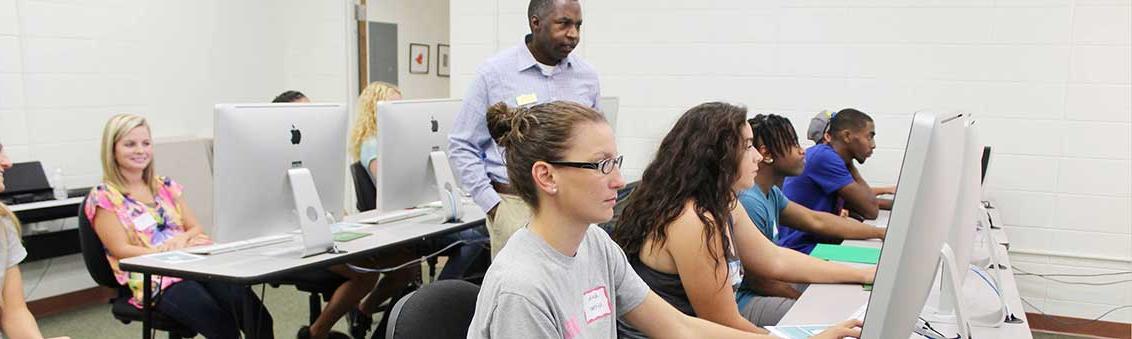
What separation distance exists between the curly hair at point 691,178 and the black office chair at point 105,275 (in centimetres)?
158

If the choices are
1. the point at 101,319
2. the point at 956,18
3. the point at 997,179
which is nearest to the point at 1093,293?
the point at 997,179

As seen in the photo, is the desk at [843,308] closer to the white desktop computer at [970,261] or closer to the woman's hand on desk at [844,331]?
the white desktop computer at [970,261]

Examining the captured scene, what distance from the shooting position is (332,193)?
8.92ft

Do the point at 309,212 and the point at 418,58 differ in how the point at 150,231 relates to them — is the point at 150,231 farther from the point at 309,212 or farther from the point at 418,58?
the point at 418,58

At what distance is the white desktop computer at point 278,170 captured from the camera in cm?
236

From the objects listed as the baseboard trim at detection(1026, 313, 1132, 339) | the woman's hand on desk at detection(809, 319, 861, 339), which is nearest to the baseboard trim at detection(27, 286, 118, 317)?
the woman's hand on desk at detection(809, 319, 861, 339)

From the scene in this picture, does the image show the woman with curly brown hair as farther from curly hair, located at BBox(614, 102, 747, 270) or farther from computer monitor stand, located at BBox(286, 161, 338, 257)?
computer monitor stand, located at BBox(286, 161, 338, 257)

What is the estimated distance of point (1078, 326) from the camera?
4066 millimetres

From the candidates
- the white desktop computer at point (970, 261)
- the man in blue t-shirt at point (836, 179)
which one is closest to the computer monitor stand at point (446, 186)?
the man in blue t-shirt at point (836, 179)

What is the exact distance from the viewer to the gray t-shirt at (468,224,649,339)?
1257 mm

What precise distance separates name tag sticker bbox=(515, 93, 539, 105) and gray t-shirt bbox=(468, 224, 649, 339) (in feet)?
3.59

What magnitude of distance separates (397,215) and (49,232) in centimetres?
188

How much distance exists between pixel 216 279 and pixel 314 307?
127 centimetres

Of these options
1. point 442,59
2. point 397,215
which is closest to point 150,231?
point 397,215
